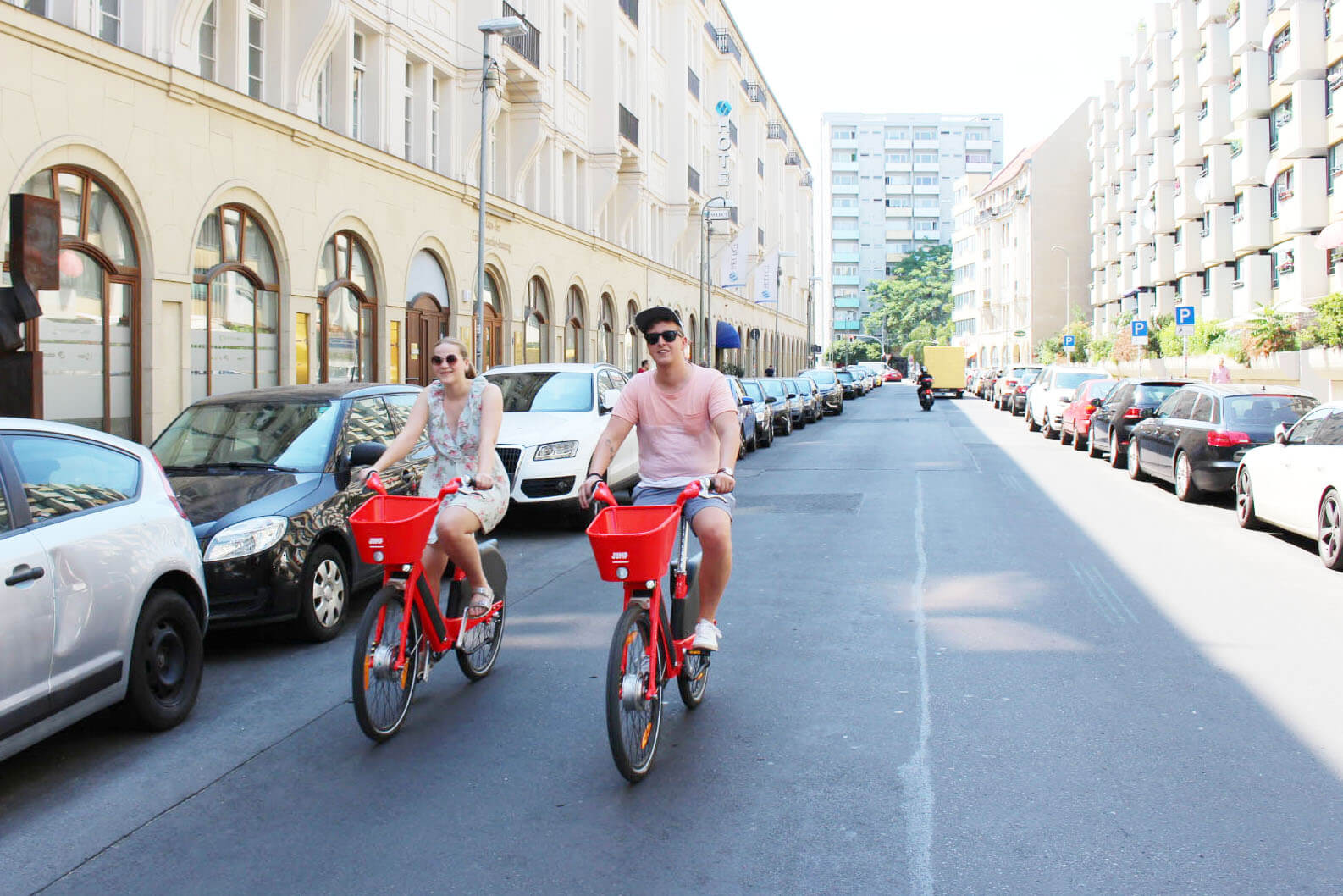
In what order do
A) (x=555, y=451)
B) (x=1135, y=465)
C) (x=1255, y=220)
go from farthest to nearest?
(x=1255, y=220) < (x=1135, y=465) < (x=555, y=451)

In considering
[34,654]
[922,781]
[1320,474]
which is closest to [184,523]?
[34,654]

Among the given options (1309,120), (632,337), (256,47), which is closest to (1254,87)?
(1309,120)

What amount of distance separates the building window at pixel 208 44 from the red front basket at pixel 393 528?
515 inches

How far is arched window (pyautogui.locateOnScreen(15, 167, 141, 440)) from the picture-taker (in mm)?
13391

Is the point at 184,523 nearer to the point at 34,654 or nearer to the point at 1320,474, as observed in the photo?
the point at 34,654

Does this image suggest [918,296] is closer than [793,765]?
No

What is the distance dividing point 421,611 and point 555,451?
21.6 feet

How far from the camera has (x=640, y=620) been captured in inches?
185

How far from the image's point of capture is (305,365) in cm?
1862

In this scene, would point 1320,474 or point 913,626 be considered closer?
point 913,626

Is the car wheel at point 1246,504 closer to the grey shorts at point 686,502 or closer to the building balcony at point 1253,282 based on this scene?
the grey shorts at point 686,502

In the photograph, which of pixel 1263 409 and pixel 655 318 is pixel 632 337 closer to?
pixel 1263 409

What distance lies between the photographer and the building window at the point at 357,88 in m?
20.1

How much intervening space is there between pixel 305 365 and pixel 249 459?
11.2 meters
